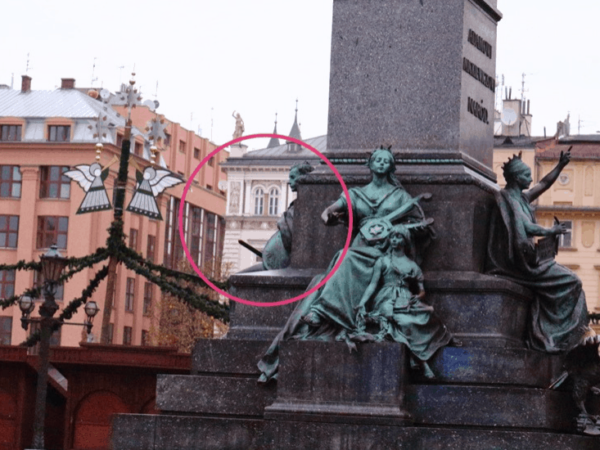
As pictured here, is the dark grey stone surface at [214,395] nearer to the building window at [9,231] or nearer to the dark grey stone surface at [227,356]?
the dark grey stone surface at [227,356]

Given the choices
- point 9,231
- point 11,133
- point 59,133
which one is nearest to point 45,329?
point 59,133

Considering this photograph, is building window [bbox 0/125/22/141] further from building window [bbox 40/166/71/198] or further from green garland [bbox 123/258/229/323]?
green garland [bbox 123/258/229/323]

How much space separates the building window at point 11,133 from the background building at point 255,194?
10.4 metres

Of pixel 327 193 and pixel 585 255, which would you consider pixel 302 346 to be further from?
pixel 585 255

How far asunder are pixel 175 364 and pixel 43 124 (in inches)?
2071

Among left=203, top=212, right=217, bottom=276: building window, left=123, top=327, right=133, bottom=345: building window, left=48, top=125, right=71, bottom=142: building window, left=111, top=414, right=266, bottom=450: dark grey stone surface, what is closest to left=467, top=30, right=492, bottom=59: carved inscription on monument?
left=111, top=414, right=266, bottom=450: dark grey stone surface

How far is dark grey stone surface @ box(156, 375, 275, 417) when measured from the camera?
486 inches

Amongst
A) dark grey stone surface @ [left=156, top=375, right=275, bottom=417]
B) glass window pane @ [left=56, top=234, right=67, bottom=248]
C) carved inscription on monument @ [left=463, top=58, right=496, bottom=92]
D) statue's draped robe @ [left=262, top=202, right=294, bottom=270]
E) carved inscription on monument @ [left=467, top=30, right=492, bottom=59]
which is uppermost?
glass window pane @ [left=56, top=234, right=67, bottom=248]

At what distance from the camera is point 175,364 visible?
26844 mm

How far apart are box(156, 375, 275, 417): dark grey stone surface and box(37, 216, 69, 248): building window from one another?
64.8m

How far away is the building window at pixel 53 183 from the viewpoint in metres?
77.9

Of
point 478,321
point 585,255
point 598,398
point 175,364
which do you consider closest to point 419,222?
point 478,321

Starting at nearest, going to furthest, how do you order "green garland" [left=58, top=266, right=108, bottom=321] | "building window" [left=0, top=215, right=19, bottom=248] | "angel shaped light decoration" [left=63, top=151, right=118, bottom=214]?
"green garland" [left=58, top=266, right=108, bottom=321], "angel shaped light decoration" [left=63, top=151, right=118, bottom=214], "building window" [left=0, top=215, right=19, bottom=248]

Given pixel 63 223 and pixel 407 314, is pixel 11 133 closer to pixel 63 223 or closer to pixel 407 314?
pixel 63 223
